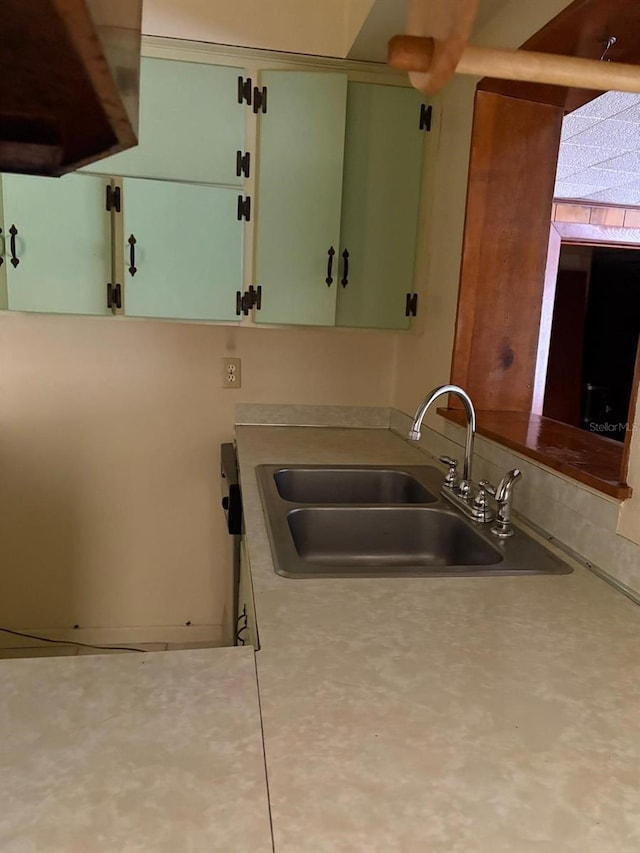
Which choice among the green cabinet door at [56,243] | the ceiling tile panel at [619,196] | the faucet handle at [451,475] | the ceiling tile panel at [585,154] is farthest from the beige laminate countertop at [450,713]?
the ceiling tile panel at [619,196]

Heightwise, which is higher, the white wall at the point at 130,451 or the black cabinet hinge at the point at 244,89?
the black cabinet hinge at the point at 244,89

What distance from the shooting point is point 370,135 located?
2.08m

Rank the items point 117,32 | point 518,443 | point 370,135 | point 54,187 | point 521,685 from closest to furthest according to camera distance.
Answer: point 117,32
point 521,685
point 518,443
point 54,187
point 370,135

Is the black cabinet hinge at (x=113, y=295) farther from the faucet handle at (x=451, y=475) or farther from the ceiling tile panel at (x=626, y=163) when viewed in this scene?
the ceiling tile panel at (x=626, y=163)

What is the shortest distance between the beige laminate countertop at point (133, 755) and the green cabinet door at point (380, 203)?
1.56m

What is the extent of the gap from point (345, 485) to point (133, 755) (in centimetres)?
128

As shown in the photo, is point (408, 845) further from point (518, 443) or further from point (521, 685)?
point (518, 443)

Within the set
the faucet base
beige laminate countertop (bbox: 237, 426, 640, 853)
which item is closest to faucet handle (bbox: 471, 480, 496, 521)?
the faucet base

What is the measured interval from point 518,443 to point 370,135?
124 centimetres

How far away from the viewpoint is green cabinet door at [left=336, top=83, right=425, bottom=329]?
81.3 inches

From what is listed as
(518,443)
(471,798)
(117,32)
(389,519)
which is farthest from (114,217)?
(471,798)

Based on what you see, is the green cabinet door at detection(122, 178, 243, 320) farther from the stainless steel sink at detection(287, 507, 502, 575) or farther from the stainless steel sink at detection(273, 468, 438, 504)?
the stainless steel sink at detection(287, 507, 502, 575)

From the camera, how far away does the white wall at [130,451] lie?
2301 millimetres

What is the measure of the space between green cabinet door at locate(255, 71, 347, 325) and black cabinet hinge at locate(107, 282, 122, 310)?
0.46 meters
